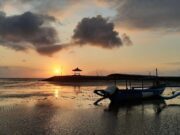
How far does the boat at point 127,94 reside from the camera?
40688 millimetres

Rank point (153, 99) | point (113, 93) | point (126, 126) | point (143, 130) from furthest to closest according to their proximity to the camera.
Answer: point (153, 99) → point (113, 93) → point (126, 126) → point (143, 130)

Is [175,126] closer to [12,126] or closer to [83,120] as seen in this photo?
[83,120]

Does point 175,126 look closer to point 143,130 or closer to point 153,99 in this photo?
point 143,130

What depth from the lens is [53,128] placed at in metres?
22.4

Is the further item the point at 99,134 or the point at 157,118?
the point at 157,118

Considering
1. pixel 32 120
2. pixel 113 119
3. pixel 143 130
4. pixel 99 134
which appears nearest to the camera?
pixel 99 134

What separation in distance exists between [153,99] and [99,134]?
29.1 metres

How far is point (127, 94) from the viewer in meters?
42.7

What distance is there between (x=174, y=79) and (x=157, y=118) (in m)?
105

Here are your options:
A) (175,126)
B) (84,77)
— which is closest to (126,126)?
(175,126)

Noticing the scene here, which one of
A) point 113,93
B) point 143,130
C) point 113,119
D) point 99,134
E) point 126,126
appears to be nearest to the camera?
point 99,134

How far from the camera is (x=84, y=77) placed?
127m

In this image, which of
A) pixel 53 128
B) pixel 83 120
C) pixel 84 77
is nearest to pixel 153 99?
pixel 83 120

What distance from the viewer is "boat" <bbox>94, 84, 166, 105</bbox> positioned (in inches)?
1602
